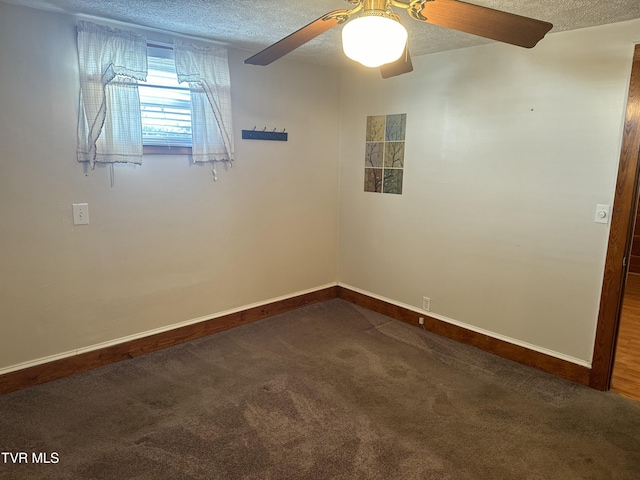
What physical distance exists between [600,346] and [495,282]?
2.45 feet

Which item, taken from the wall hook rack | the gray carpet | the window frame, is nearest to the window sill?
the window frame

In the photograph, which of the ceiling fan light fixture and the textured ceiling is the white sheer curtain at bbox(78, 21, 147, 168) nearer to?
the textured ceiling

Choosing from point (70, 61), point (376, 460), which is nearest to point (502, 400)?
A: point (376, 460)

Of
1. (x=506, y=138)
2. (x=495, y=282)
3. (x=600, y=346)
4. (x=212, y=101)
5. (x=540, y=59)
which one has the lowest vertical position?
(x=600, y=346)

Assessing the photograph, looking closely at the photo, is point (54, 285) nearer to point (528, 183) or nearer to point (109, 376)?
point (109, 376)

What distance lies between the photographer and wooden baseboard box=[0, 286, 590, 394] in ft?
8.77

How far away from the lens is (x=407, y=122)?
3.49m

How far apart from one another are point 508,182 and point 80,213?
286 cm

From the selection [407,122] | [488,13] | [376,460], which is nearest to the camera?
[488,13]

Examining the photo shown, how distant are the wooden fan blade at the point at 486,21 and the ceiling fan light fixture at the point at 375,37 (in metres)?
0.20

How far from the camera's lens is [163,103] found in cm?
293

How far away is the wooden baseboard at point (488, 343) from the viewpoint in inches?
110

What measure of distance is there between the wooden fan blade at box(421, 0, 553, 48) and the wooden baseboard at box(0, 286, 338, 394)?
270 cm

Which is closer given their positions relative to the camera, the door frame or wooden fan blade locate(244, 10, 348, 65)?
wooden fan blade locate(244, 10, 348, 65)
